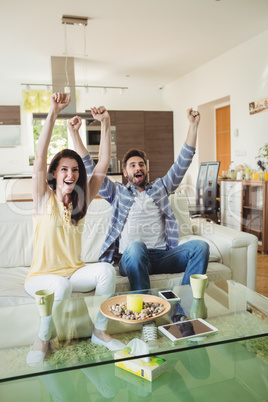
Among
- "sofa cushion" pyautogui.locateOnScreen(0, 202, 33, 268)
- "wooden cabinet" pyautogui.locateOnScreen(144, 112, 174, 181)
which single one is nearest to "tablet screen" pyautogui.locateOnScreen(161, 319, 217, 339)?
"sofa cushion" pyautogui.locateOnScreen(0, 202, 33, 268)

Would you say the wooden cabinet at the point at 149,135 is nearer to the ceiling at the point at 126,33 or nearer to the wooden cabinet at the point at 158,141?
the wooden cabinet at the point at 158,141

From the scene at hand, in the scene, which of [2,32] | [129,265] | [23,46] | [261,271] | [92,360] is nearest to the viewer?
[92,360]

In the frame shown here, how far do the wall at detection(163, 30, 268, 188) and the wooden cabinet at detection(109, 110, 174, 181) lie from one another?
1.06 meters

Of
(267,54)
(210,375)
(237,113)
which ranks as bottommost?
(210,375)

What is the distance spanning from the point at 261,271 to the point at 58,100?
106 inches

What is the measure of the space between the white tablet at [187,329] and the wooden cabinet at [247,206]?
319 centimetres

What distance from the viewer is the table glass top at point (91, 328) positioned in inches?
47.9

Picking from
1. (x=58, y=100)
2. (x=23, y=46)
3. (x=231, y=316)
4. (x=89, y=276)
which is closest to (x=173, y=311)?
(x=231, y=316)

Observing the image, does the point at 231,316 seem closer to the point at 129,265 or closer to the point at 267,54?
the point at 129,265

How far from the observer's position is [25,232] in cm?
247

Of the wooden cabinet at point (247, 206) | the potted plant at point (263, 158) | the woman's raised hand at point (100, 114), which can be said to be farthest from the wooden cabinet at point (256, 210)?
the woman's raised hand at point (100, 114)

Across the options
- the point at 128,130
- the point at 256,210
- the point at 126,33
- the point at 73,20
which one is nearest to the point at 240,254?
the point at 256,210

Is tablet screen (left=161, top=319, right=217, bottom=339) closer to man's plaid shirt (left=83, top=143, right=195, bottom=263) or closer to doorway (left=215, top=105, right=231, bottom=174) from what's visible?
man's plaid shirt (left=83, top=143, right=195, bottom=263)

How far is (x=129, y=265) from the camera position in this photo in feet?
6.80
